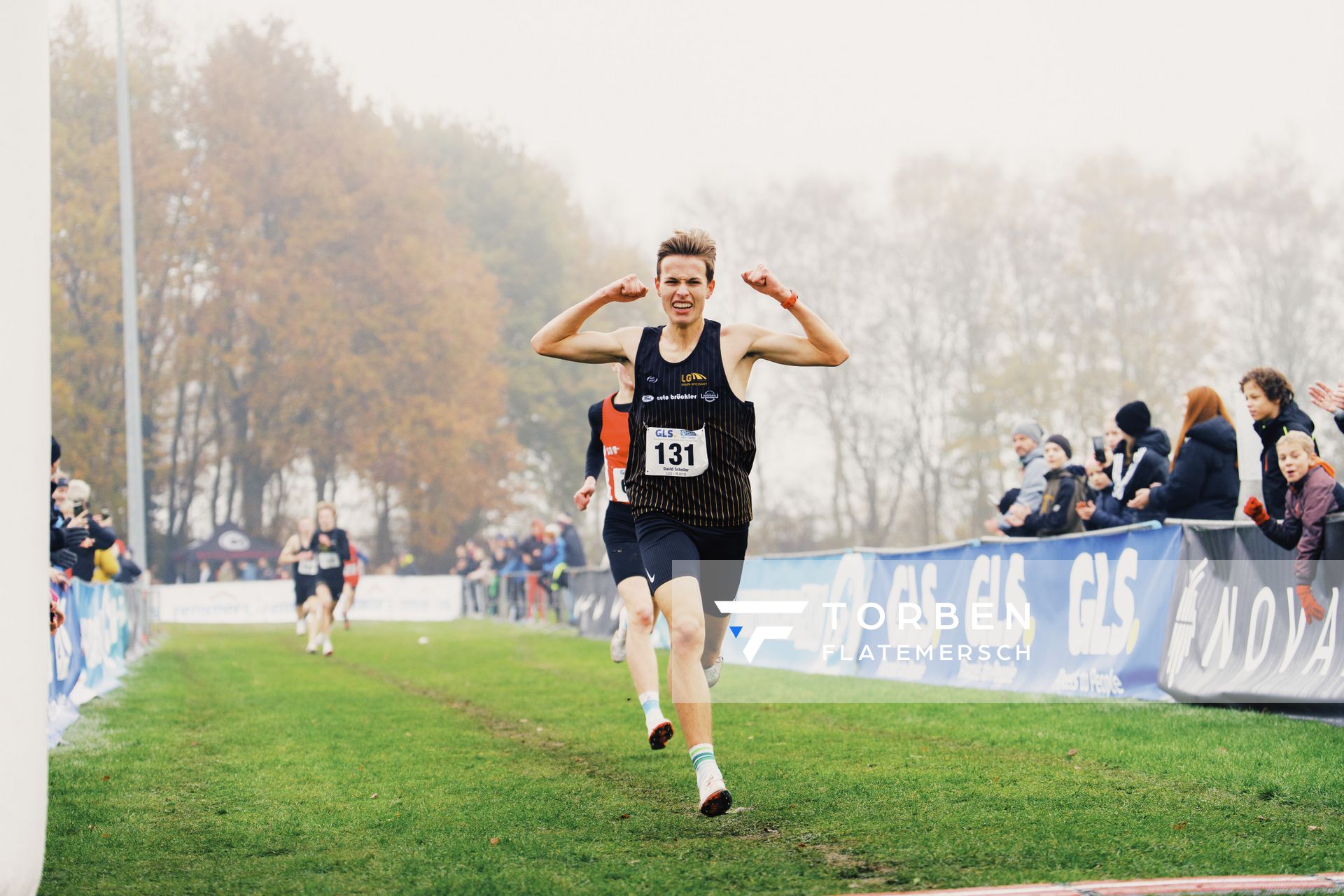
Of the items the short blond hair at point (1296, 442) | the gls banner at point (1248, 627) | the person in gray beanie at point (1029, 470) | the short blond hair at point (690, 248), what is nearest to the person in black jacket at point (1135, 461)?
the person in gray beanie at point (1029, 470)

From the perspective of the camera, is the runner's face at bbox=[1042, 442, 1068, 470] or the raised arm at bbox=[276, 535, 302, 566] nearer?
the runner's face at bbox=[1042, 442, 1068, 470]

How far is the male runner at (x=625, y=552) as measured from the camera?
23.0 feet

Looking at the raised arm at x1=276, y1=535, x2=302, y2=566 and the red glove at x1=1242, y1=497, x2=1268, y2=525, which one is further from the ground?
the red glove at x1=1242, y1=497, x2=1268, y2=525

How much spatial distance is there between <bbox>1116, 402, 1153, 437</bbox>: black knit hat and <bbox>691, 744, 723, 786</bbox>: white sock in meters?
6.77

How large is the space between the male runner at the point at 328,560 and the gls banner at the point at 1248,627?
41.7 ft

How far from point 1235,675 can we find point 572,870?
5.98m

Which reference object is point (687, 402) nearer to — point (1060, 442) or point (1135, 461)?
point (1135, 461)

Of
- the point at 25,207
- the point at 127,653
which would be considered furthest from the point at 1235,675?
the point at 127,653

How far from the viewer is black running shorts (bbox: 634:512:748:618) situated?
6117 mm

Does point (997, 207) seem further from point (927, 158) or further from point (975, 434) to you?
point (975, 434)

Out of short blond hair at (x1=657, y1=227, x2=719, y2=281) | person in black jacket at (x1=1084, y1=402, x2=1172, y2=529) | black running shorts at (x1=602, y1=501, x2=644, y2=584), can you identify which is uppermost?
short blond hair at (x1=657, y1=227, x2=719, y2=281)

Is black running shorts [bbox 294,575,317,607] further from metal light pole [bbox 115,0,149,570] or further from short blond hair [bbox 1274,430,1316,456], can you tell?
short blond hair [bbox 1274,430,1316,456]

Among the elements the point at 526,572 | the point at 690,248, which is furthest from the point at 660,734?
the point at 526,572

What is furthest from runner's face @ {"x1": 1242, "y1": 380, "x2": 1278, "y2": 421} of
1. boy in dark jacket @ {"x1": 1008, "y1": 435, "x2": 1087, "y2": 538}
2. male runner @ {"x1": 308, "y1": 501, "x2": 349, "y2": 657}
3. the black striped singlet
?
male runner @ {"x1": 308, "y1": 501, "x2": 349, "y2": 657}
